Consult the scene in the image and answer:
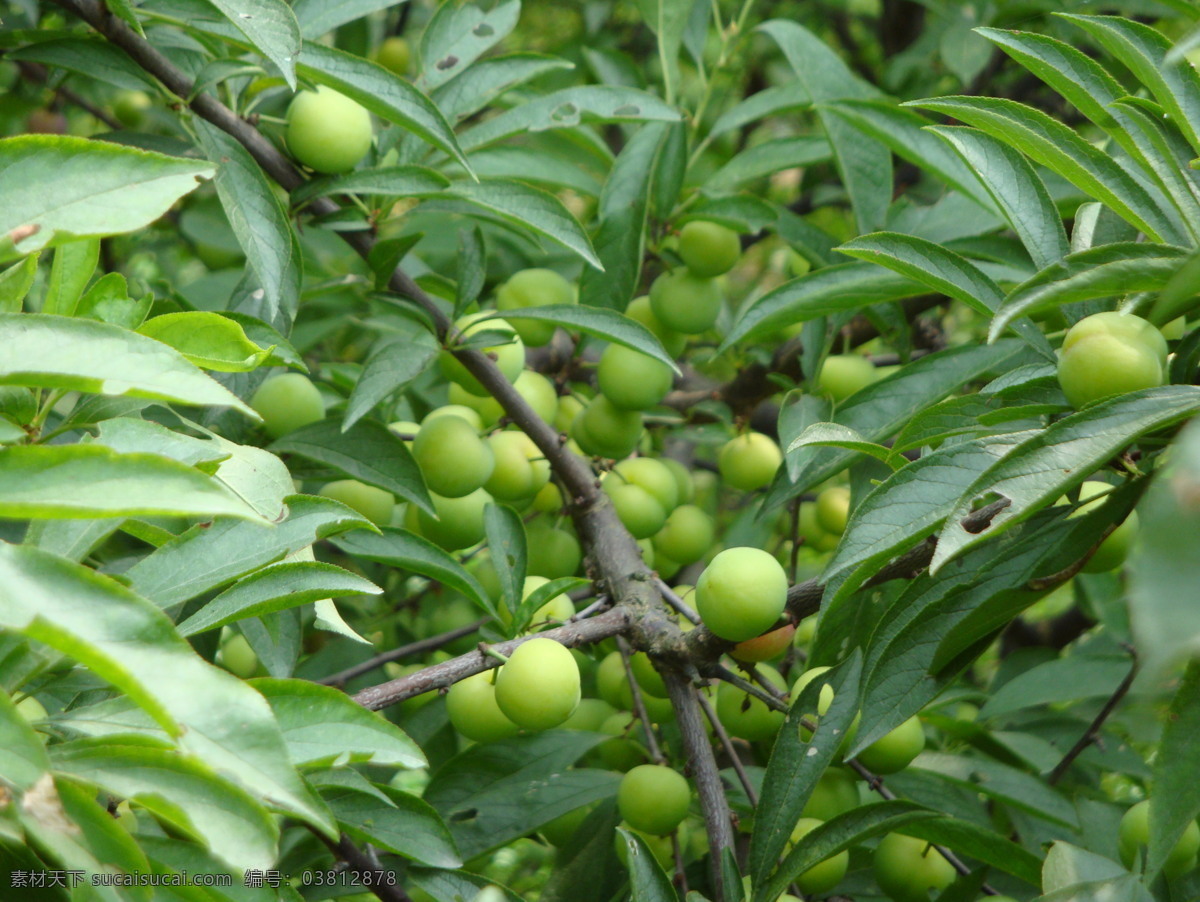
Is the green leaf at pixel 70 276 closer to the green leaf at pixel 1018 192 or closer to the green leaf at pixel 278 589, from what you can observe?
the green leaf at pixel 278 589

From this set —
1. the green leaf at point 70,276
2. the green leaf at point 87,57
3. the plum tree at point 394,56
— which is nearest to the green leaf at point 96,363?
the green leaf at point 70,276

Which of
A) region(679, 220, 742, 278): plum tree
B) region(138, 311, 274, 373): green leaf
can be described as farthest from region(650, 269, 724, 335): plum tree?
region(138, 311, 274, 373): green leaf

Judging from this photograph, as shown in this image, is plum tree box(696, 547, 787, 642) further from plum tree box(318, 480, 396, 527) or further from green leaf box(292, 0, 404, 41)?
green leaf box(292, 0, 404, 41)

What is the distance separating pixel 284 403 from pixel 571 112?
1.50ft

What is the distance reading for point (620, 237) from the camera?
48.8 inches

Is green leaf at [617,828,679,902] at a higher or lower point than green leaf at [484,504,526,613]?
lower

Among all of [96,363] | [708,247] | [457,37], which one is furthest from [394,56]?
[96,363]

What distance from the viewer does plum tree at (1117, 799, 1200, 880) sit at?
3.03ft

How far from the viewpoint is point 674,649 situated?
0.90 m

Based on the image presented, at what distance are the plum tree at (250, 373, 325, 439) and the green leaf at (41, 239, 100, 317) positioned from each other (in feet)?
1.21

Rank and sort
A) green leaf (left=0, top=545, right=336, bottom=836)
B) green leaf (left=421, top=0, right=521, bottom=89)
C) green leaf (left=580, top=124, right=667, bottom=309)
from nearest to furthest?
green leaf (left=0, top=545, right=336, bottom=836) → green leaf (left=421, top=0, right=521, bottom=89) → green leaf (left=580, top=124, right=667, bottom=309)

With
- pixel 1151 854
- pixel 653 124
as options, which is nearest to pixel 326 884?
pixel 1151 854

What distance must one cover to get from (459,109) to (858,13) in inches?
73.4

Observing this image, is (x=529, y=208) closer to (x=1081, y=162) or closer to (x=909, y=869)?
(x=1081, y=162)
